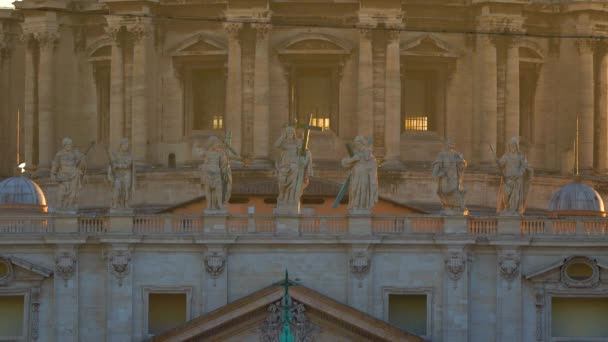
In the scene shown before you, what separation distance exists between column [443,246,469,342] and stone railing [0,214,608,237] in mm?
1165

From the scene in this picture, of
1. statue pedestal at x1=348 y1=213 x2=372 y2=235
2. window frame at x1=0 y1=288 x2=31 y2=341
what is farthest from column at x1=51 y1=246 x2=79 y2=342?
statue pedestal at x1=348 y1=213 x2=372 y2=235

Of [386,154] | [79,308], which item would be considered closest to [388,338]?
[79,308]

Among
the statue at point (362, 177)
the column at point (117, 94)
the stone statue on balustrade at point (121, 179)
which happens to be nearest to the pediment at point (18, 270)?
the stone statue on balustrade at point (121, 179)

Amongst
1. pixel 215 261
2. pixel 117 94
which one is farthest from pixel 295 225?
pixel 117 94

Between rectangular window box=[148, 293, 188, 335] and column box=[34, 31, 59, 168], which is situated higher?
column box=[34, 31, 59, 168]

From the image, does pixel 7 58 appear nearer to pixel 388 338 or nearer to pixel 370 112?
pixel 370 112

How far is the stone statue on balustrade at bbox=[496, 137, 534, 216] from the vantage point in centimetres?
7962

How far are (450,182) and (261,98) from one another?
59.3ft

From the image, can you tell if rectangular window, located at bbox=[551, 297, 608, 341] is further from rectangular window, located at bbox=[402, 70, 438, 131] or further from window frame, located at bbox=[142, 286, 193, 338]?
rectangular window, located at bbox=[402, 70, 438, 131]

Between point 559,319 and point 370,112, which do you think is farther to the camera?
point 370,112

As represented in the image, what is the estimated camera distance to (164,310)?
262ft

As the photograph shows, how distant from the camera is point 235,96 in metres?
96.2

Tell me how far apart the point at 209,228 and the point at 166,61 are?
19758 mm

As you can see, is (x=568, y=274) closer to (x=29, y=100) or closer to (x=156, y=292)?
(x=156, y=292)
